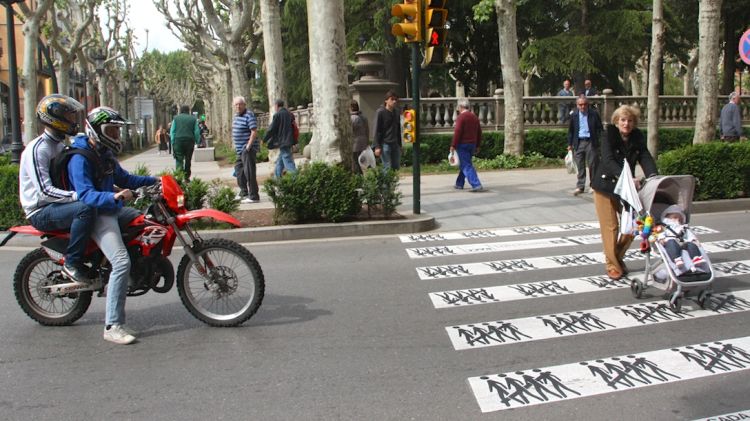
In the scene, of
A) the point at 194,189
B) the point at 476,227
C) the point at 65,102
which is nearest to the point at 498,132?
the point at 476,227

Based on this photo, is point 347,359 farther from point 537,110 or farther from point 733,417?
point 537,110

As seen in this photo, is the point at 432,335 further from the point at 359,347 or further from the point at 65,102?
the point at 65,102

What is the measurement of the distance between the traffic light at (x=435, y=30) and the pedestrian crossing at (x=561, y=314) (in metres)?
2.67

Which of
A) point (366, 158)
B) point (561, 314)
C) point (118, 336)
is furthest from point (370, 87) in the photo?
point (118, 336)

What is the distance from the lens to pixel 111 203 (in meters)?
5.29

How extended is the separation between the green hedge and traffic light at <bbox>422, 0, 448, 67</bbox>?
4325mm

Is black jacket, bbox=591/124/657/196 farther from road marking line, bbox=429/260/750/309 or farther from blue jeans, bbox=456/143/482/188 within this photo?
blue jeans, bbox=456/143/482/188

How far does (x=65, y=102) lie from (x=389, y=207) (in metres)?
5.88

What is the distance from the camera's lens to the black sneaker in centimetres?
561

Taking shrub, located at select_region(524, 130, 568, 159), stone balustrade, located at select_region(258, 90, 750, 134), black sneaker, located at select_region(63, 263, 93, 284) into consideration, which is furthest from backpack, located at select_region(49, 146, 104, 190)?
shrub, located at select_region(524, 130, 568, 159)

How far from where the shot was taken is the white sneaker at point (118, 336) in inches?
217

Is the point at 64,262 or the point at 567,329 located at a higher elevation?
the point at 64,262

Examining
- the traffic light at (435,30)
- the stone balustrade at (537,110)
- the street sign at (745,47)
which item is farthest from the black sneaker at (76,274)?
the stone balustrade at (537,110)

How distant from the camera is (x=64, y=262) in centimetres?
564
